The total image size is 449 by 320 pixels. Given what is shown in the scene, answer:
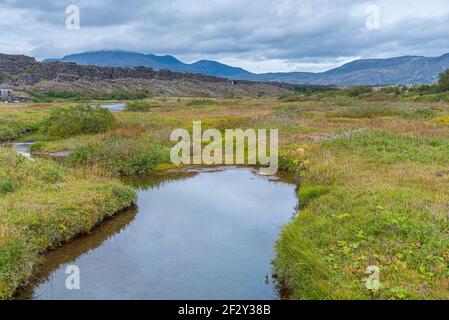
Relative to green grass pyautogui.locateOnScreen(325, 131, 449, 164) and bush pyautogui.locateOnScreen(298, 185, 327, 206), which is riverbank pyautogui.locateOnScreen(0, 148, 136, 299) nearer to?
bush pyautogui.locateOnScreen(298, 185, 327, 206)

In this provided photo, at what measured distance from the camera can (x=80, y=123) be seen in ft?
141

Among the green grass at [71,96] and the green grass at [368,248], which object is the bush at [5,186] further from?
the green grass at [71,96]

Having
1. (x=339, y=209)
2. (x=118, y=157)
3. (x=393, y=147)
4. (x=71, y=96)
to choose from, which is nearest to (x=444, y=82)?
(x=393, y=147)

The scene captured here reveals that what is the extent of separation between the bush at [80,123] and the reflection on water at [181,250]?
70.8 ft

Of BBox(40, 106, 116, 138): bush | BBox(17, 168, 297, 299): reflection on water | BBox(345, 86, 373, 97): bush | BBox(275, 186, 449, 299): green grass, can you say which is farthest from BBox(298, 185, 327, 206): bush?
BBox(345, 86, 373, 97): bush

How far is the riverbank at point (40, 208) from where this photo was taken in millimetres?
12891

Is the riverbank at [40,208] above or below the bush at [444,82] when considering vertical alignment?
below

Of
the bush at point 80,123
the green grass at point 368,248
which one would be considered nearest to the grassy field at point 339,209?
the green grass at point 368,248

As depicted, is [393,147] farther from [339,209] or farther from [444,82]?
[444,82]

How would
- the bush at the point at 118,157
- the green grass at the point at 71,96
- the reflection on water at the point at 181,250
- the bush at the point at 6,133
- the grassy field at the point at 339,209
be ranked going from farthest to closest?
the green grass at the point at 71,96 < the bush at the point at 6,133 < the bush at the point at 118,157 < the reflection on water at the point at 181,250 < the grassy field at the point at 339,209

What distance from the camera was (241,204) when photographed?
20797mm

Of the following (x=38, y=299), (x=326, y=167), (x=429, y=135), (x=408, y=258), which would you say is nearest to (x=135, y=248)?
(x=38, y=299)

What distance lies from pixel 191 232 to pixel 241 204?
442cm
